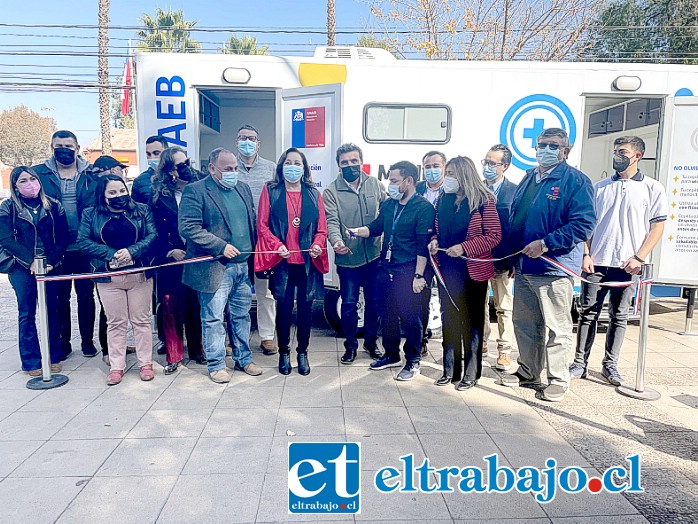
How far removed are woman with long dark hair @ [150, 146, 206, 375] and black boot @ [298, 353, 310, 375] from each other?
111 cm

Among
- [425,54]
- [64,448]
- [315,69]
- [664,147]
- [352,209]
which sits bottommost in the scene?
[64,448]

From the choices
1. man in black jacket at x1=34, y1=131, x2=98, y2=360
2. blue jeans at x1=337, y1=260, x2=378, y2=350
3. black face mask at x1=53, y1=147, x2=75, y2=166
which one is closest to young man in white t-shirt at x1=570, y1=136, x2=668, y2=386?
blue jeans at x1=337, y1=260, x2=378, y2=350

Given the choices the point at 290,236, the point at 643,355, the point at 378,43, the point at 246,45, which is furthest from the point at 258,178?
the point at 246,45

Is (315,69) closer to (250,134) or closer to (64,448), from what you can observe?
(250,134)

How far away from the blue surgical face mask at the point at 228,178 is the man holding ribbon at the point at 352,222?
0.86m

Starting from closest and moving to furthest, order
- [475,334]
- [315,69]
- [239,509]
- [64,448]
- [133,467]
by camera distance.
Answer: [239,509] → [133,467] → [64,448] → [475,334] → [315,69]

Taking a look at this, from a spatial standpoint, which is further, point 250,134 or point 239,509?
point 250,134

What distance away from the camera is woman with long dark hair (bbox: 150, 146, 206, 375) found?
178 inches

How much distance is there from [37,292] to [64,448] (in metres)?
1.74

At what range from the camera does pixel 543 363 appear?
4113 millimetres

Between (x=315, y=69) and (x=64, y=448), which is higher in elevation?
(x=315, y=69)

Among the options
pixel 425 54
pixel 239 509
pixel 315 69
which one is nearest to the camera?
pixel 239 509

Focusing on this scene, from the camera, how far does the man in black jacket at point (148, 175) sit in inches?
186

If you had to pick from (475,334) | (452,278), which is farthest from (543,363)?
(452,278)
